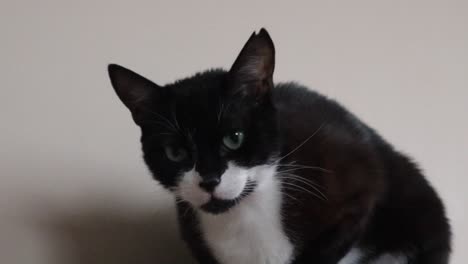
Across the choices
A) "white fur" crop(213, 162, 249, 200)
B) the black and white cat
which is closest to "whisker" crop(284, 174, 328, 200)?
the black and white cat

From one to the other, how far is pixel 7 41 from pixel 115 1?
0.73ft

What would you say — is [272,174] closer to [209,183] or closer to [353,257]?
[209,183]

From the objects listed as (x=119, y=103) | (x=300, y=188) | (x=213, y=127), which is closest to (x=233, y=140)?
(x=213, y=127)

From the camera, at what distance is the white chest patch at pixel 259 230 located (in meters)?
0.90

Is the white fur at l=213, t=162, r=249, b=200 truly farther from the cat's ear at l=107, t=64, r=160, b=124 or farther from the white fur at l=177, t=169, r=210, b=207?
the cat's ear at l=107, t=64, r=160, b=124

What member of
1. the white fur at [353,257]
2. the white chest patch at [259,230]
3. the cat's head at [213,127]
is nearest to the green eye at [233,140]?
the cat's head at [213,127]

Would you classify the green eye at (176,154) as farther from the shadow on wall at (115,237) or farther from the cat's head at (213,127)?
the shadow on wall at (115,237)

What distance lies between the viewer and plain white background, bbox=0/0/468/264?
3.22 ft

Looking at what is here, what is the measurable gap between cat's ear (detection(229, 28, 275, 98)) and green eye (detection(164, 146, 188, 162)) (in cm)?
12

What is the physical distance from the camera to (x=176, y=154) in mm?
838

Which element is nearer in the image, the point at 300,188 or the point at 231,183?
the point at 231,183

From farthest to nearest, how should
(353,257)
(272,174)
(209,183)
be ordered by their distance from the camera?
(353,257), (272,174), (209,183)

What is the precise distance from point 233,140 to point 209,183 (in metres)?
0.07

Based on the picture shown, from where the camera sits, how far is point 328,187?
90cm
